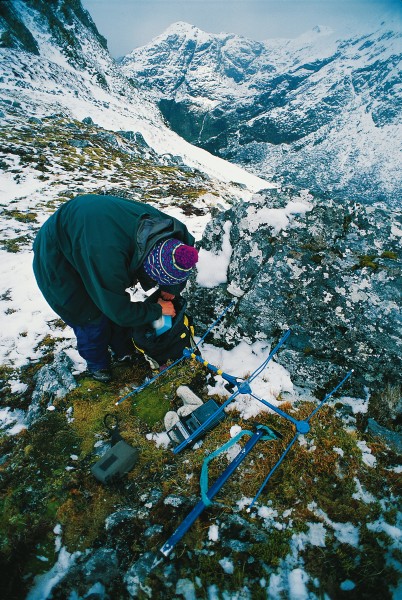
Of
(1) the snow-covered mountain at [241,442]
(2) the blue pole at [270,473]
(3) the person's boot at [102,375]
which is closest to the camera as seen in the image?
(1) the snow-covered mountain at [241,442]

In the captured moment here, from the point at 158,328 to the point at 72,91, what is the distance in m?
77.9

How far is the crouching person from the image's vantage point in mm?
2857

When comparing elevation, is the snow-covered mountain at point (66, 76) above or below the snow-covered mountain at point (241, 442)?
above

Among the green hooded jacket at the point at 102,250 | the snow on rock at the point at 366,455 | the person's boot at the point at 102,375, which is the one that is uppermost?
the green hooded jacket at the point at 102,250

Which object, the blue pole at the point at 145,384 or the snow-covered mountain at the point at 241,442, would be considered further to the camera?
the blue pole at the point at 145,384

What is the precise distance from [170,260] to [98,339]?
2008mm

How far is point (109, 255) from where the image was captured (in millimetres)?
2826

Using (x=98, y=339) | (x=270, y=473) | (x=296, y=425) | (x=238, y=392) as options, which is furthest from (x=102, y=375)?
(x=296, y=425)

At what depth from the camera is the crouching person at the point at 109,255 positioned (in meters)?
2.86

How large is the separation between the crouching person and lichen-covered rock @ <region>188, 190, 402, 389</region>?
1372 mm

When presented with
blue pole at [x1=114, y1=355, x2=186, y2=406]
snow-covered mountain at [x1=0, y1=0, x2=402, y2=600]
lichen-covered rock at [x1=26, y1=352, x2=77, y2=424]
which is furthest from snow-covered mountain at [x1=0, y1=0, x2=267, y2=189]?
blue pole at [x1=114, y1=355, x2=186, y2=406]

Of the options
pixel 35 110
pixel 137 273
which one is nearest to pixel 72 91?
pixel 35 110

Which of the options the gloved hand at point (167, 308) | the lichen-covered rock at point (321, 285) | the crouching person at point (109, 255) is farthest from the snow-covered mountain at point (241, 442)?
the crouching person at point (109, 255)

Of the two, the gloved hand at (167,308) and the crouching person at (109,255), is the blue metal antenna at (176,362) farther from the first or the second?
the crouching person at (109,255)
